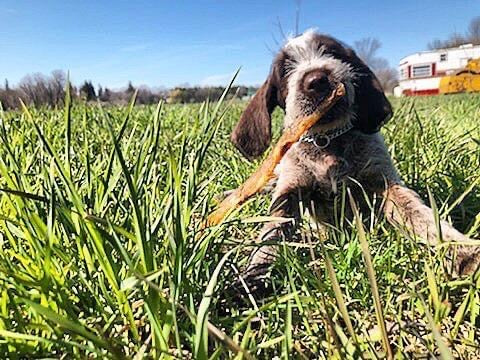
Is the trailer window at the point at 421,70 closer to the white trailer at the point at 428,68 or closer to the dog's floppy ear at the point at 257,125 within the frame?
the white trailer at the point at 428,68

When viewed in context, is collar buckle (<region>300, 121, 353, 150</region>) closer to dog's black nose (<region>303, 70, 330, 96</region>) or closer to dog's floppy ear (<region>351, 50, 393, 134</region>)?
dog's floppy ear (<region>351, 50, 393, 134</region>)

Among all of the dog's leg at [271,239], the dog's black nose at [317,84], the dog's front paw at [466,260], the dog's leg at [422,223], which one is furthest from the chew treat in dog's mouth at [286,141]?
the dog's front paw at [466,260]

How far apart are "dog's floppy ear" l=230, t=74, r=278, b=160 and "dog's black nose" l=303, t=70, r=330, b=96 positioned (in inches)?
19.6

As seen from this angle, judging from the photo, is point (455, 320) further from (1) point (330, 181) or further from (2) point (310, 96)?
(2) point (310, 96)

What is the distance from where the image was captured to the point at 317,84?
2732 millimetres

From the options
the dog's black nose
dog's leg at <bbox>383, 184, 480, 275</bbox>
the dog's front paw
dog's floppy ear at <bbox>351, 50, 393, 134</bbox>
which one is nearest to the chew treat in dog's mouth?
the dog's black nose

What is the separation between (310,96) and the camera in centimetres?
276

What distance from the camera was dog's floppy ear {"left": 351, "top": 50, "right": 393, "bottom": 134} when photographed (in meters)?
2.90

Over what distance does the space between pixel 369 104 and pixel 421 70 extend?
41033 mm

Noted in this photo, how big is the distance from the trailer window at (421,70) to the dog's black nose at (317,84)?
4047cm

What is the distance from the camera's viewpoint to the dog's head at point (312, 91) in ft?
9.06

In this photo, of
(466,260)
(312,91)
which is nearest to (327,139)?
(312,91)

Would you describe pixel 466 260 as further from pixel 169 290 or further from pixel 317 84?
pixel 317 84

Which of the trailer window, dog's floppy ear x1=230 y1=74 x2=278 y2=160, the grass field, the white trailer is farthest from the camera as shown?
the trailer window
